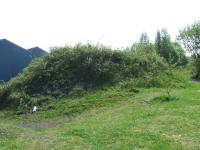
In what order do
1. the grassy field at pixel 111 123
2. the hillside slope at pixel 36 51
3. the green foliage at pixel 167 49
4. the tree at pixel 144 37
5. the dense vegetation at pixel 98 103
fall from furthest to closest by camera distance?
the tree at pixel 144 37 < the green foliage at pixel 167 49 < the hillside slope at pixel 36 51 < the dense vegetation at pixel 98 103 < the grassy field at pixel 111 123

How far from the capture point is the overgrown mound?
17.0m

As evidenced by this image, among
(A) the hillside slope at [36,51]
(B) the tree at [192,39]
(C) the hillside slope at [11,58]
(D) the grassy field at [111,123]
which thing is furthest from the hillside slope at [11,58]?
(B) the tree at [192,39]

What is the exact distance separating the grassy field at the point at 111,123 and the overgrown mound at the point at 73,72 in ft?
3.64

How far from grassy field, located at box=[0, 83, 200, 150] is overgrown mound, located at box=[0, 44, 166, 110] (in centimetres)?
111

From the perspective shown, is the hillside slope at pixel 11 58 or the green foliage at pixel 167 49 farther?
the green foliage at pixel 167 49

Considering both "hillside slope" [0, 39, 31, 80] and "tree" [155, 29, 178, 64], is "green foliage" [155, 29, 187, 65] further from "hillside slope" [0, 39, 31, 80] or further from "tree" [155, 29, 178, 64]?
→ "hillside slope" [0, 39, 31, 80]

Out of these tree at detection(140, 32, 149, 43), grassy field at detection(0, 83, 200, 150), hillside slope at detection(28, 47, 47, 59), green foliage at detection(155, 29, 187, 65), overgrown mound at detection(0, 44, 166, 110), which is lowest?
grassy field at detection(0, 83, 200, 150)

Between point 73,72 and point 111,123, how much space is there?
7602 mm

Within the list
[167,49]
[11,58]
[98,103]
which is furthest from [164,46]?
[98,103]

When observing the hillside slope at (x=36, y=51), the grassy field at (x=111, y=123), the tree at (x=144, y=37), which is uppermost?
the tree at (x=144, y=37)

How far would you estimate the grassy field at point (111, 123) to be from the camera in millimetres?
8844

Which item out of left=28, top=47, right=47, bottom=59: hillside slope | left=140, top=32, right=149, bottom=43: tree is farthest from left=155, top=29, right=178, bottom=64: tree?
left=28, top=47, right=47, bottom=59: hillside slope

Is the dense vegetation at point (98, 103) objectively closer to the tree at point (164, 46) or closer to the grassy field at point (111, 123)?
the grassy field at point (111, 123)

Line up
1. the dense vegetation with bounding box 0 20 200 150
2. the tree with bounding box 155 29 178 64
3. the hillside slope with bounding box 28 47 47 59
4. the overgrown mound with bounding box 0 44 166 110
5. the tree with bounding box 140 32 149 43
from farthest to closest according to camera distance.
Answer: the tree with bounding box 140 32 149 43, the tree with bounding box 155 29 178 64, the hillside slope with bounding box 28 47 47 59, the overgrown mound with bounding box 0 44 166 110, the dense vegetation with bounding box 0 20 200 150
